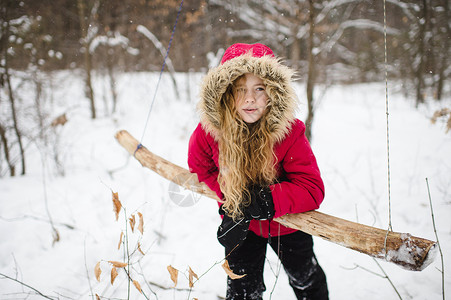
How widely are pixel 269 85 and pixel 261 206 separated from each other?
658mm

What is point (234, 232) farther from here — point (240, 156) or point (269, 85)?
point (269, 85)

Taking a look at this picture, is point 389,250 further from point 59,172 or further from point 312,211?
point 59,172

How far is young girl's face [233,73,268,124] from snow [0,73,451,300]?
0.28 metres

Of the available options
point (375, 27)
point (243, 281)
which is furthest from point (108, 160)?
point (375, 27)

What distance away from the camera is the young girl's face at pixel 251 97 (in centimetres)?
122

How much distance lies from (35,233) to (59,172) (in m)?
1.66

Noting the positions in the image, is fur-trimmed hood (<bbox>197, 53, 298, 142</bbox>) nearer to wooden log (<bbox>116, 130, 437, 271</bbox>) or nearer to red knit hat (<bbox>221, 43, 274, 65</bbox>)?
red knit hat (<bbox>221, 43, 274, 65</bbox>)

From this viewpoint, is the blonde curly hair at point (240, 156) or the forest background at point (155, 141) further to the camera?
the forest background at point (155, 141)

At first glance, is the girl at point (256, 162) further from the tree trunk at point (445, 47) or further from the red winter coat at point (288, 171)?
the tree trunk at point (445, 47)

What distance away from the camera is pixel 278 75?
118 cm

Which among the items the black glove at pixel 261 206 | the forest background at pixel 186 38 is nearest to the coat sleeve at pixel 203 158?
the black glove at pixel 261 206

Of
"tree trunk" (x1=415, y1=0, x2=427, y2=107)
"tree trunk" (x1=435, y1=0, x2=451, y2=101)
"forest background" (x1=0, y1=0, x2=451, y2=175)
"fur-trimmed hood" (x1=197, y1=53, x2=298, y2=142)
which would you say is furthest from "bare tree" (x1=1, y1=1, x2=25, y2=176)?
"tree trunk" (x1=435, y1=0, x2=451, y2=101)

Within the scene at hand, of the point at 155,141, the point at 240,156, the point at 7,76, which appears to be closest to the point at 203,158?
the point at 240,156

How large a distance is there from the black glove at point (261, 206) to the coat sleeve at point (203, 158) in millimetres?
255
